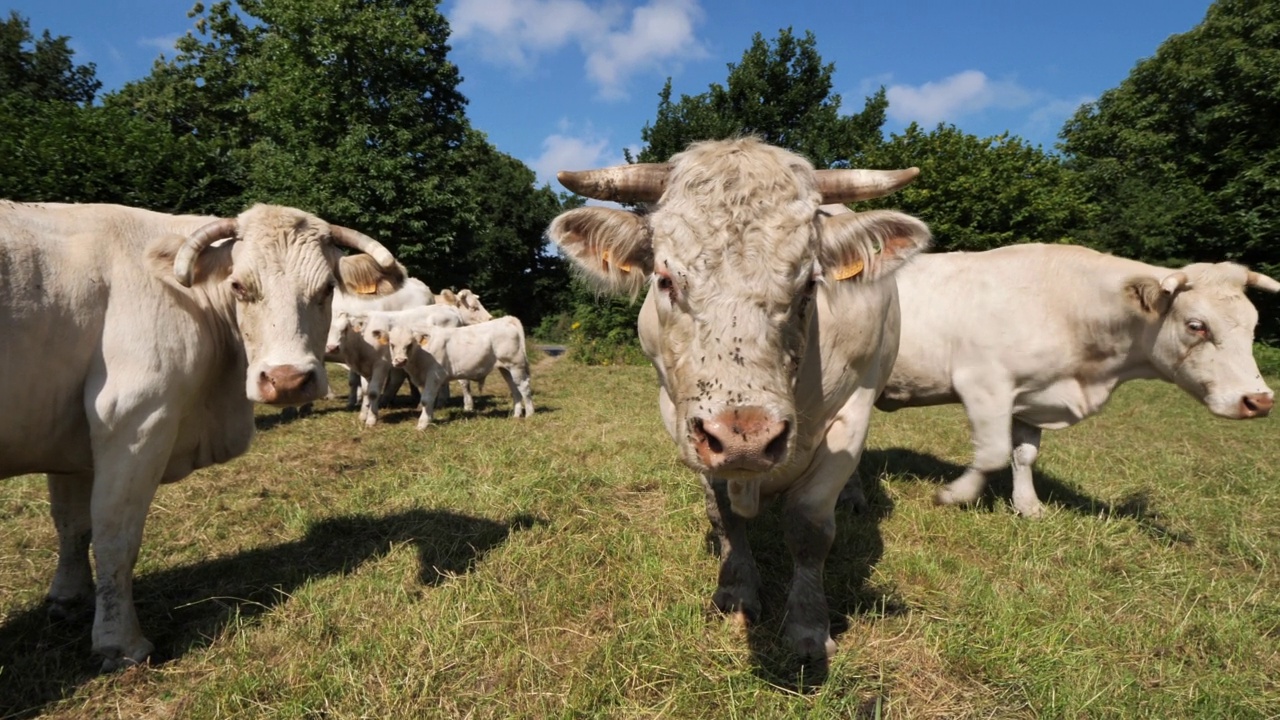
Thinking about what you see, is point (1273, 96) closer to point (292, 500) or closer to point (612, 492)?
point (612, 492)

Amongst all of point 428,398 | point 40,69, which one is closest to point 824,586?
point 428,398

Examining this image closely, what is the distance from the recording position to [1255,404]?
4.37 meters

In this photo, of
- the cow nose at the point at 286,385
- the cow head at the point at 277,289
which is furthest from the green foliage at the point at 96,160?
the cow nose at the point at 286,385

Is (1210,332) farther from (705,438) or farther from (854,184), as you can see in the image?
(705,438)

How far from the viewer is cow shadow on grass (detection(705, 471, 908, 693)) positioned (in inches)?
106

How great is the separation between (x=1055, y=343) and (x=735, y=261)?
4.17 metres

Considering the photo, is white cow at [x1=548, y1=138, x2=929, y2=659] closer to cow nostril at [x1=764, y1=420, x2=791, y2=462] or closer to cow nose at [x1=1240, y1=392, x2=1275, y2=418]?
cow nostril at [x1=764, y1=420, x2=791, y2=462]

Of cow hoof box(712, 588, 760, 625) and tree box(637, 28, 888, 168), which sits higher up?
tree box(637, 28, 888, 168)

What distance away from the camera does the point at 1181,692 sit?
2.55 m

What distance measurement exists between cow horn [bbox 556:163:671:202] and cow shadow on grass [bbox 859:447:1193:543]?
378cm

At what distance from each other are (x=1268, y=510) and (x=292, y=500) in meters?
8.26

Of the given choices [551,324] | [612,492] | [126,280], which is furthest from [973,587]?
[551,324]

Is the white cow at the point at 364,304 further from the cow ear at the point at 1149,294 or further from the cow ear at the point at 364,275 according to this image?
the cow ear at the point at 1149,294

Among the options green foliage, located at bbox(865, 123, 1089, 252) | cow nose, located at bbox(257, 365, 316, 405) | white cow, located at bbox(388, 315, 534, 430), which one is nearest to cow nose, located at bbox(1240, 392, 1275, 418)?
cow nose, located at bbox(257, 365, 316, 405)
